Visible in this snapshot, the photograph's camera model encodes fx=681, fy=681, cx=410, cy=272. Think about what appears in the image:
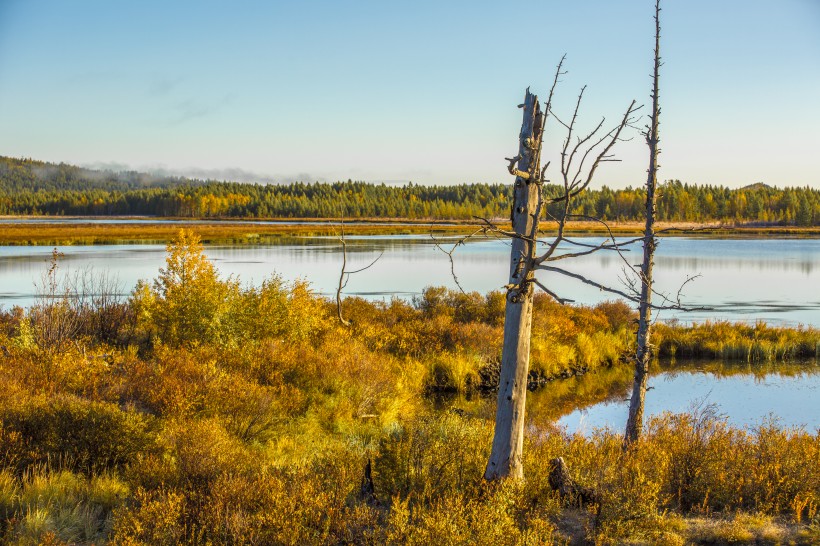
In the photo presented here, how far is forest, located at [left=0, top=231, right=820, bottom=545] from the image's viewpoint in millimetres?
5930

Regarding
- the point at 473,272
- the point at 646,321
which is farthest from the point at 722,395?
the point at 473,272

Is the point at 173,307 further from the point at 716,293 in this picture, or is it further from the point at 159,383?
the point at 716,293

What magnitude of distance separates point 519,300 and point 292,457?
539 centimetres

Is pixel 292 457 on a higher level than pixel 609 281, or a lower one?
lower

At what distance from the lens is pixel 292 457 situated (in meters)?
10.1

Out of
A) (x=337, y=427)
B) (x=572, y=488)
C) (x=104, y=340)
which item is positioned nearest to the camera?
(x=572, y=488)

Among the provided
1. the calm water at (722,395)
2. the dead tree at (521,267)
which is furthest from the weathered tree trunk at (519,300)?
the calm water at (722,395)

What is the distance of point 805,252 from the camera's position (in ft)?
200

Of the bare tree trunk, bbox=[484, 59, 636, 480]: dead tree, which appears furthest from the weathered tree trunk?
the bare tree trunk

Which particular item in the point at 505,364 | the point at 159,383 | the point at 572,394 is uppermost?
the point at 505,364

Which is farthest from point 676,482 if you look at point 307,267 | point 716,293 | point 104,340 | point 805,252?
point 805,252

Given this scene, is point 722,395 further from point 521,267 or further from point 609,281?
point 609,281

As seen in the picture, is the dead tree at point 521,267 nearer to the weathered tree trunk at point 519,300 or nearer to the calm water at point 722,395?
the weathered tree trunk at point 519,300

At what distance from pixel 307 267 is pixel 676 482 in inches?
1473
